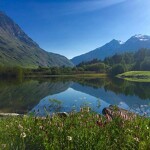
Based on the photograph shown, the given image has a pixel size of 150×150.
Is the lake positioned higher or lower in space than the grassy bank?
lower

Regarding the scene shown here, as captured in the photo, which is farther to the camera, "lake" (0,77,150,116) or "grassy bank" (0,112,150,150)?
"lake" (0,77,150,116)

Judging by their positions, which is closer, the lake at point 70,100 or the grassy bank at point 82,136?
the grassy bank at point 82,136

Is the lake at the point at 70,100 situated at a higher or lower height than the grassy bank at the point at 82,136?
lower

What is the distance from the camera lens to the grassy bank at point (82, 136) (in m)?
8.87

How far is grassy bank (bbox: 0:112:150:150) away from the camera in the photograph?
8.87 m

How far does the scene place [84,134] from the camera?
30.5 feet

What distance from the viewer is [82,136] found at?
364 inches

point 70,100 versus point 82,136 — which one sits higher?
point 82,136

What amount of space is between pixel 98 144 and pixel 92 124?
198cm

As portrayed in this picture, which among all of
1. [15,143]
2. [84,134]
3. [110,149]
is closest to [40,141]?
[15,143]

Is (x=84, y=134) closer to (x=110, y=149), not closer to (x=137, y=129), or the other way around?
(x=110, y=149)

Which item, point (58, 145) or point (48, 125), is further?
point (48, 125)

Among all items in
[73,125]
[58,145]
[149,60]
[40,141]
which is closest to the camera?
[58,145]

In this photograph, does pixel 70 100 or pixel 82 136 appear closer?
pixel 82 136
